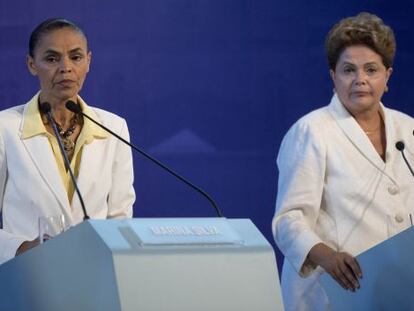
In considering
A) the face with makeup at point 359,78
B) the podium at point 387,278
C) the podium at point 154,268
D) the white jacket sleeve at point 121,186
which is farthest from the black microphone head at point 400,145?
the podium at point 154,268

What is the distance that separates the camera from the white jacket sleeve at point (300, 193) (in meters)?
3.18

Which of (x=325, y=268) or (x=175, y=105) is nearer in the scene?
(x=325, y=268)

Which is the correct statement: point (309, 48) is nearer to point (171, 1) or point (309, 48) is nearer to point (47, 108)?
point (171, 1)

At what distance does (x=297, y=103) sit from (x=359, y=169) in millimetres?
1066

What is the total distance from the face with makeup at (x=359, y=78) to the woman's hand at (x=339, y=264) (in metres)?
0.55

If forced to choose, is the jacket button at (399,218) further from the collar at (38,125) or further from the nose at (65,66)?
the nose at (65,66)

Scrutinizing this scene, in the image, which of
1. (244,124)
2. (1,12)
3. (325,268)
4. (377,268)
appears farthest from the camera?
(244,124)

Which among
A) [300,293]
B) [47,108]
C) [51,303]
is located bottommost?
[300,293]

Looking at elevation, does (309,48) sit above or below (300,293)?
above

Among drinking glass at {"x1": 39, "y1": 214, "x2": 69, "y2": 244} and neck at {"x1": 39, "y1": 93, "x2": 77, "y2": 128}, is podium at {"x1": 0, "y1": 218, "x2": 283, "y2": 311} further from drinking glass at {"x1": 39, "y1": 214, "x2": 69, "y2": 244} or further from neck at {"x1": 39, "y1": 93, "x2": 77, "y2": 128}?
neck at {"x1": 39, "y1": 93, "x2": 77, "y2": 128}

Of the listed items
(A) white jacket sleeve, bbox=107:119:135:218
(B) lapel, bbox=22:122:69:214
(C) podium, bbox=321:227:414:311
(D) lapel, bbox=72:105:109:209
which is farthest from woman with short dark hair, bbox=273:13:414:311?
(B) lapel, bbox=22:122:69:214

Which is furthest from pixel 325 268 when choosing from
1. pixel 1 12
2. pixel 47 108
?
pixel 1 12

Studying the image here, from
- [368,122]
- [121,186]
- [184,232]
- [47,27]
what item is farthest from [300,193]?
[184,232]

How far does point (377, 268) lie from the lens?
2.73m
